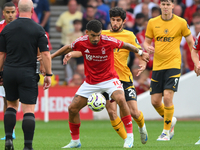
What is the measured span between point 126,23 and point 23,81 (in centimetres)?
976

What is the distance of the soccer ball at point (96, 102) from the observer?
277 inches

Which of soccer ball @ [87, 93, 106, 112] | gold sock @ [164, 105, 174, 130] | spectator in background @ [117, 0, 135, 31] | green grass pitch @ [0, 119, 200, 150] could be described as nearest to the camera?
soccer ball @ [87, 93, 106, 112]

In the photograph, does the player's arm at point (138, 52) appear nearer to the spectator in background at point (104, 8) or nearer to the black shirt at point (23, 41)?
the black shirt at point (23, 41)

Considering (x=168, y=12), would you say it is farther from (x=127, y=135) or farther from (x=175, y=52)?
(x=127, y=135)

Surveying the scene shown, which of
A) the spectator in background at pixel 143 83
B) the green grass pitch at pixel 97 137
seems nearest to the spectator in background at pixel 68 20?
the spectator in background at pixel 143 83

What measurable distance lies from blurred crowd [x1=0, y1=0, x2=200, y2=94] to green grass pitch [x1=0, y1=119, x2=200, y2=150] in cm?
193

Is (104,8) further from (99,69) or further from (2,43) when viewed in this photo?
(2,43)

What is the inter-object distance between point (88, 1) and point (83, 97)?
999 cm

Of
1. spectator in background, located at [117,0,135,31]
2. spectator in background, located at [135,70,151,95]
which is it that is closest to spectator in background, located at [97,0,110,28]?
spectator in background, located at [117,0,135,31]

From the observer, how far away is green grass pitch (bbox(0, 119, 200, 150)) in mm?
7630

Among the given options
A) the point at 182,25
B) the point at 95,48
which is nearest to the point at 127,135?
the point at 95,48

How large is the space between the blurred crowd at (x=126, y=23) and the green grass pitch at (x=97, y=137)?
1927 millimetres

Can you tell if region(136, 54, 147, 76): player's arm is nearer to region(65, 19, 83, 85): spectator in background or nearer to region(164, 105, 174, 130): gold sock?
region(164, 105, 174, 130): gold sock

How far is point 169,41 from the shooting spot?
9.16 metres
